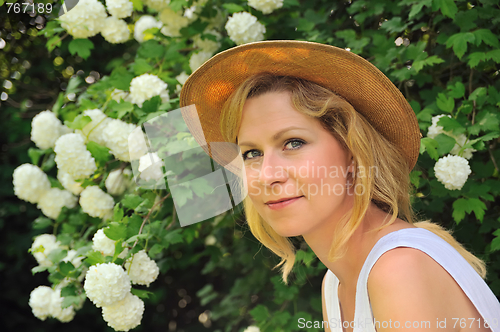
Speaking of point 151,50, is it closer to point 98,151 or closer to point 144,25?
point 144,25

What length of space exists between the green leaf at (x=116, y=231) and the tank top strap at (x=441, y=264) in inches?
37.9

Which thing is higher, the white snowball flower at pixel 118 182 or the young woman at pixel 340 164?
the young woman at pixel 340 164

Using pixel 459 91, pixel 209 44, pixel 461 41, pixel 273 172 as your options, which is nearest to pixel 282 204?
pixel 273 172

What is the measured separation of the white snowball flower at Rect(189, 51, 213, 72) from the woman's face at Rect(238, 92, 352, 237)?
84 centimetres

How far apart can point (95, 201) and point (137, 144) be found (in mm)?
409

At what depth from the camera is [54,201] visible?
7.06 feet

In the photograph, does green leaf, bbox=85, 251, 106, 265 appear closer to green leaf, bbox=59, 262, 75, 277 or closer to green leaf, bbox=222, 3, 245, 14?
green leaf, bbox=59, 262, 75, 277

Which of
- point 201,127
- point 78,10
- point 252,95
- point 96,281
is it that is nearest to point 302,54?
point 252,95

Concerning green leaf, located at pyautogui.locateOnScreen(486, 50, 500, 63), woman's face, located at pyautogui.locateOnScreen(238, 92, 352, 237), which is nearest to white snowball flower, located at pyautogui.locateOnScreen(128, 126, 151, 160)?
woman's face, located at pyautogui.locateOnScreen(238, 92, 352, 237)

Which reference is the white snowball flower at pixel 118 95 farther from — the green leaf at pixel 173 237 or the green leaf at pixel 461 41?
the green leaf at pixel 461 41

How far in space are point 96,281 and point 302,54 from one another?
3.62 ft

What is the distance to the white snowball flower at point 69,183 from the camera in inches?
81.8

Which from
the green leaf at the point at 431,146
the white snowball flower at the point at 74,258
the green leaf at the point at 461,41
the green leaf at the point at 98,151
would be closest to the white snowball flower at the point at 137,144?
the green leaf at the point at 98,151

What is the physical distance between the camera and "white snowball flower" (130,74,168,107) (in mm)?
1862
